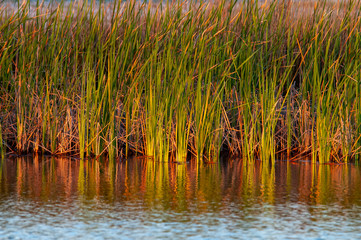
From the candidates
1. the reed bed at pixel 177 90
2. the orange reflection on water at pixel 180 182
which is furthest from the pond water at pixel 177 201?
the reed bed at pixel 177 90

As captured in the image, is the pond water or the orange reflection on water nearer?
the pond water

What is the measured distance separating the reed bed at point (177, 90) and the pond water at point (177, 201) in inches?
12.7

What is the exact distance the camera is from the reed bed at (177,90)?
16.3 ft

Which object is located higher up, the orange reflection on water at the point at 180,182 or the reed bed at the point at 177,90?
the reed bed at the point at 177,90

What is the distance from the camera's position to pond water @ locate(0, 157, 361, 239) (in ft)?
8.66

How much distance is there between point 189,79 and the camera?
4809mm

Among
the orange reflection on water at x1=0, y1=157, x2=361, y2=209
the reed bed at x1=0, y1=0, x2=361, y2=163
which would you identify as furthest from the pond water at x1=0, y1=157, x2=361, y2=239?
the reed bed at x1=0, y1=0, x2=361, y2=163

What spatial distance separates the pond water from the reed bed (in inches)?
12.7

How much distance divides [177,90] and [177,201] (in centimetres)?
178

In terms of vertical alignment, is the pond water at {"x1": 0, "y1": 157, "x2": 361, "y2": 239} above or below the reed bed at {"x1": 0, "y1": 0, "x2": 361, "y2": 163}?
below

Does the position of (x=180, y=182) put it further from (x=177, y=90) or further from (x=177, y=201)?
(x=177, y=90)

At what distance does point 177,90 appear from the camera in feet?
16.3

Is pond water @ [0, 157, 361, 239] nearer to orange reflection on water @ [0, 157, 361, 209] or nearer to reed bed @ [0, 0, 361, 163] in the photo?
orange reflection on water @ [0, 157, 361, 209]

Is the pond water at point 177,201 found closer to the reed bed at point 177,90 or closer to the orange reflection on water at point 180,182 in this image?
the orange reflection on water at point 180,182
